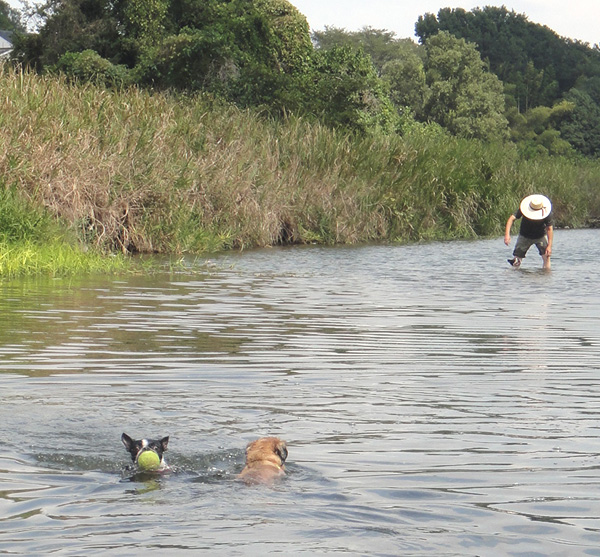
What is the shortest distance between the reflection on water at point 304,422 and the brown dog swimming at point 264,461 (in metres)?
0.10

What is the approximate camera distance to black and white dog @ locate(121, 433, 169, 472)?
507 centimetres

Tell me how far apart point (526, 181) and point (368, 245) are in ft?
32.6

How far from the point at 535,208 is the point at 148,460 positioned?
14927mm

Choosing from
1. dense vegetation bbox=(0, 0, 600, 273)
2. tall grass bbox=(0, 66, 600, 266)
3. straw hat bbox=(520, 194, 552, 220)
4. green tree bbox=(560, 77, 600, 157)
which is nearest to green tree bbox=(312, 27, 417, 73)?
green tree bbox=(560, 77, 600, 157)

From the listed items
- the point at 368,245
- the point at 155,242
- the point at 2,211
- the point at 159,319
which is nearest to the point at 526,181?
the point at 368,245

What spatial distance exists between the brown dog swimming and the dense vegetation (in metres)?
10.0

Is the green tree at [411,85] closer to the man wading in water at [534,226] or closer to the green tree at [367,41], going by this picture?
the green tree at [367,41]

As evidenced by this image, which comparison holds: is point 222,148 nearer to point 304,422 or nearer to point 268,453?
point 304,422

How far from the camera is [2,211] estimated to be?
15.1 metres

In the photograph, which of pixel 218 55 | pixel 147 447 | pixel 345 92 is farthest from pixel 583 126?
pixel 147 447

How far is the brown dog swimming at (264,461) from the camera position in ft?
16.2

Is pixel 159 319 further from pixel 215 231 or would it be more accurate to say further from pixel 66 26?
pixel 66 26

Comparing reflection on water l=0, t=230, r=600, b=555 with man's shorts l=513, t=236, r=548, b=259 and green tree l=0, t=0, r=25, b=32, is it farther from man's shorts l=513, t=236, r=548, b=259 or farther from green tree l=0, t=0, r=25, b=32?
green tree l=0, t=0, r=25, b=32

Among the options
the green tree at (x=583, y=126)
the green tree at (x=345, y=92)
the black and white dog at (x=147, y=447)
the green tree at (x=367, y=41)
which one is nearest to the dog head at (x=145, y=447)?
the black and white dog at (x=147, y=447)
